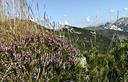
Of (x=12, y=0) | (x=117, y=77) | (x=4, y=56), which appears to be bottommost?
(x=117, y=77)

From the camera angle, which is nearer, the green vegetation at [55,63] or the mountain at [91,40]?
the green vegetation at [55,63]

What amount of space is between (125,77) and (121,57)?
0.62 metres

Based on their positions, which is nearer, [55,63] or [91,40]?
[55,63]

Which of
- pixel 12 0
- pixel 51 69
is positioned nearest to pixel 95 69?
pixel 51 69

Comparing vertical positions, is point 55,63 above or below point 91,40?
below

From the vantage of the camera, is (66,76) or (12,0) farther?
(12,0)

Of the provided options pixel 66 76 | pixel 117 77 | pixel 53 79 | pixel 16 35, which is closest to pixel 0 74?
pixel 53 79

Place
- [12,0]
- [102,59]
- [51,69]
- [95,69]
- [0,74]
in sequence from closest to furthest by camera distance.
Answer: [0,74] < [51,69] < [95,69] < [102,59] < [12,0]

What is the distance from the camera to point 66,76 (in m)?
5.26

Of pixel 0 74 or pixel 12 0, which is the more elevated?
pixel 12 0

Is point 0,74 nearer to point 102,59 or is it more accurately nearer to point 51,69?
point 51,69

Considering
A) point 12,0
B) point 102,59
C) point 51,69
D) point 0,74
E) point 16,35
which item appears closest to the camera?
point 0,74

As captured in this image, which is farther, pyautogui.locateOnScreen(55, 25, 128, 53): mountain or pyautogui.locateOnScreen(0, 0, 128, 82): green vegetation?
pyautogui.locateOnScreen(55, 25, 128, 53): mountain

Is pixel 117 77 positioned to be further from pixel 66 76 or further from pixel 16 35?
pixel 16 35
